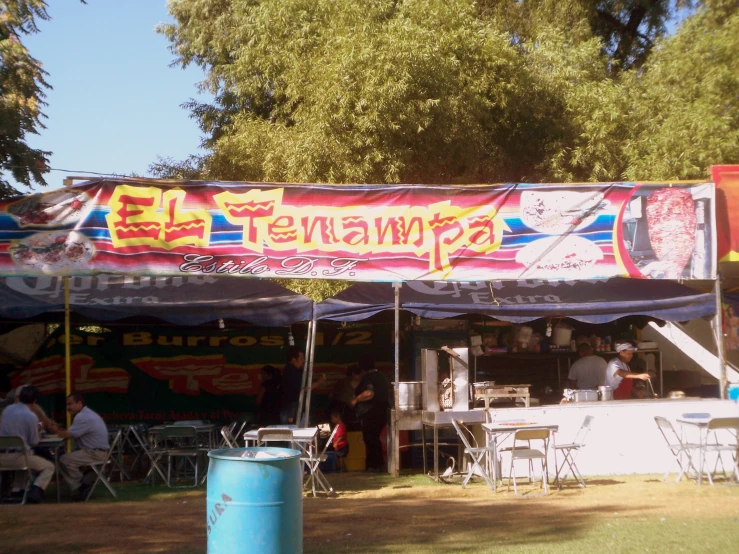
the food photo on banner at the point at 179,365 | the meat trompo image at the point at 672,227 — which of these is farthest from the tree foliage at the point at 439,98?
the meat trompo image at the point at 672,227

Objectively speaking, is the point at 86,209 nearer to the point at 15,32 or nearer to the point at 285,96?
the point at 15,32

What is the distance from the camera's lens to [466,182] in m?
16.6

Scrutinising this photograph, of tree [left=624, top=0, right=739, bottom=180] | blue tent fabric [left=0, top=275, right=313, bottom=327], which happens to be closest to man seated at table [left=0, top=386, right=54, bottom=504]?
blue tent fabric [left=0, top=275, right=313, bottom=327]

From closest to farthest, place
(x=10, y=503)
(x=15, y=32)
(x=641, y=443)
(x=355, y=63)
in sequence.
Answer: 1. (x=10, y=503)
2. (x=641, y=443)
3. (x=15, y=32)
4. (x=355, y=63)

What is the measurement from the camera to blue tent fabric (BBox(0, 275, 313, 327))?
10.5 m

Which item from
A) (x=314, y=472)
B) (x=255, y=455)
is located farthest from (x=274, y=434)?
(x=255, y=455)

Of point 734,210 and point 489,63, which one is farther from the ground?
point 489,63

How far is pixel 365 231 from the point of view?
1102 cm

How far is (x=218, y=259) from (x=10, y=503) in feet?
12.5

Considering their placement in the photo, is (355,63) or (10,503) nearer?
(10,503)

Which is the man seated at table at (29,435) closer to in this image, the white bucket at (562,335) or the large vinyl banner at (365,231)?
the large vinyl banner at (365,231)

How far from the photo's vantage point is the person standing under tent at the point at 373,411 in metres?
11.6

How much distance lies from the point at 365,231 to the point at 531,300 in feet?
8.47

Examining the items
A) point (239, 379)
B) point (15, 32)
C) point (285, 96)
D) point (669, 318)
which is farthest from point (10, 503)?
point (285, 96)
